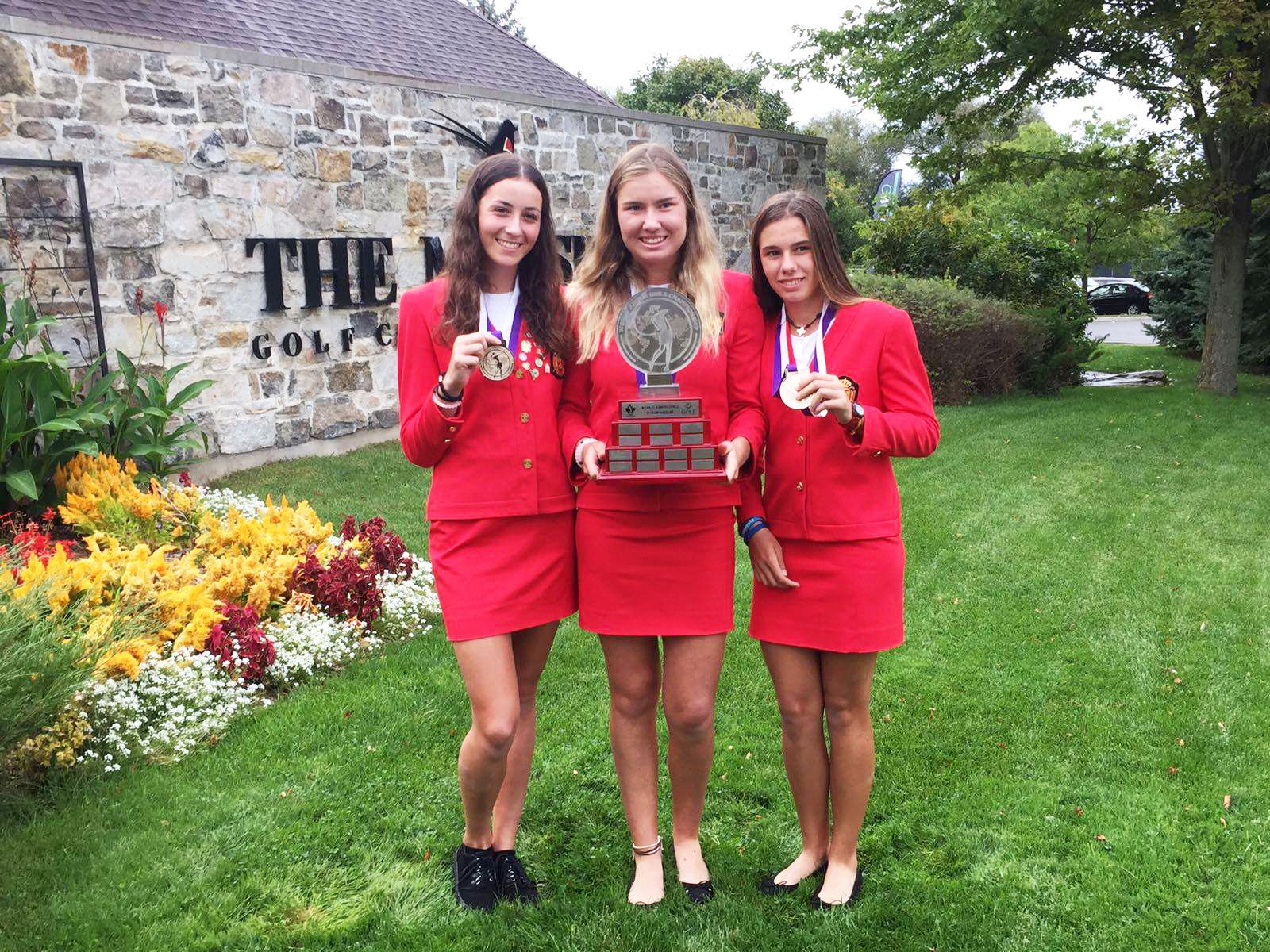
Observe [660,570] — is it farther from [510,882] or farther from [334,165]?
[334,165]

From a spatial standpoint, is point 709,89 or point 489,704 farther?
point 709,89

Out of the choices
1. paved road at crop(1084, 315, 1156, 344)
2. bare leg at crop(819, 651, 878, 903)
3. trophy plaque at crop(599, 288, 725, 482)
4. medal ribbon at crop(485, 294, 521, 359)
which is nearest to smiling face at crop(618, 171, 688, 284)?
trophy plaque at crop(599, 288, 725, 482)

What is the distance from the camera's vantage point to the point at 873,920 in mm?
3041

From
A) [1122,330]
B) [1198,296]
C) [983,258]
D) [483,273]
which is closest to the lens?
[483,273]

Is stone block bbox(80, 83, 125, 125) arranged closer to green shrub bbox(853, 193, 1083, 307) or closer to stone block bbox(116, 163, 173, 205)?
stone block bbox(116, 163, 173, 205)

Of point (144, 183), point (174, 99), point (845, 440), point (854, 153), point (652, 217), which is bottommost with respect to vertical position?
point (845, 440)

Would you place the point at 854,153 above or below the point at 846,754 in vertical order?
above

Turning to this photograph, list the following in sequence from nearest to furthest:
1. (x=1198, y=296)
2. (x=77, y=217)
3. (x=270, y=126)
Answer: (x=77, y=217), (x=270, y=126), (x=1198, y=296)

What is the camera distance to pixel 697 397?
2822 millimetres

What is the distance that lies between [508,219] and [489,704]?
1320mm

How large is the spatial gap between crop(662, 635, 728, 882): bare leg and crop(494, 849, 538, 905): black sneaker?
1.53 ft

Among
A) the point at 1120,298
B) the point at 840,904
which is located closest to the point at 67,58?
the point at 840,904

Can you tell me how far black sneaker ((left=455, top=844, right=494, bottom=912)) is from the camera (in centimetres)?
313

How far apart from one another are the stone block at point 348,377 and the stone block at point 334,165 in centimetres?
162
